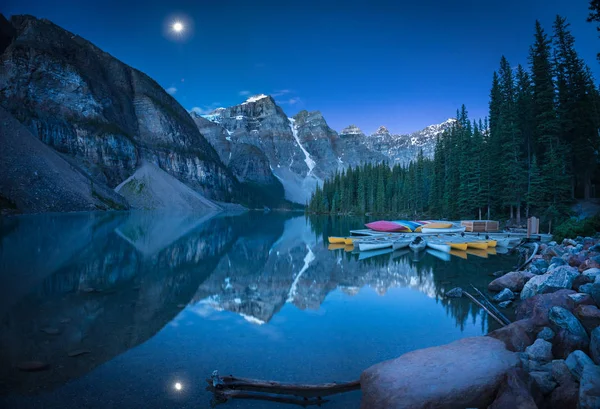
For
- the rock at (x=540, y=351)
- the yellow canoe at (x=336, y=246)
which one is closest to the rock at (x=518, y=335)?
the rock at (x=540, y=351)

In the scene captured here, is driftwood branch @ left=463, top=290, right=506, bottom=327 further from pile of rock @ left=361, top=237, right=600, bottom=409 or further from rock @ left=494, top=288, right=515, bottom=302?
pile of rock @ left=361, top=237, right=600, bottom=409

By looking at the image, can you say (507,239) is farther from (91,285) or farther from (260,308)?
(91,285)

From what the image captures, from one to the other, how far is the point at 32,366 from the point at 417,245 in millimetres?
26244

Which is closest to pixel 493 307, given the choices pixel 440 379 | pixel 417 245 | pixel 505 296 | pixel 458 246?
pixel 505 296

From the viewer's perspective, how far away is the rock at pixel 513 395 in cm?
447

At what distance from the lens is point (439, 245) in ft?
91.0

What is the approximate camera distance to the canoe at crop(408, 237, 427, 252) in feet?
90.2

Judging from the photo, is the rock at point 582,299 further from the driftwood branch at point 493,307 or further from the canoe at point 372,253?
the canoe at point 372,253

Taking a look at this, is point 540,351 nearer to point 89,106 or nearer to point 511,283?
point 511,283

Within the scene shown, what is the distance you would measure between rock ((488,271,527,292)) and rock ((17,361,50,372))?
15789mm

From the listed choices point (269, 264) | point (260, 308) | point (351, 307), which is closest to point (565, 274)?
point (351, 307)

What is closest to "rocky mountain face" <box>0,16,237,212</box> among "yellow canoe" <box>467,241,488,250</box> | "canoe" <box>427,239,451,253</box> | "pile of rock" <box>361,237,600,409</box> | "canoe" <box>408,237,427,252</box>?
"canoe" <box>408,237,427,252</box>

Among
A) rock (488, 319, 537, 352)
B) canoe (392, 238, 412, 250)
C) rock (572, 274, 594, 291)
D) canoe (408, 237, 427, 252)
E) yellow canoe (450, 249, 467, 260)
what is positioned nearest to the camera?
rock (488, 319, 537, 352)

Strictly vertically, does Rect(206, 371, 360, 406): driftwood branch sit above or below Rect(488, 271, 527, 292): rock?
below
